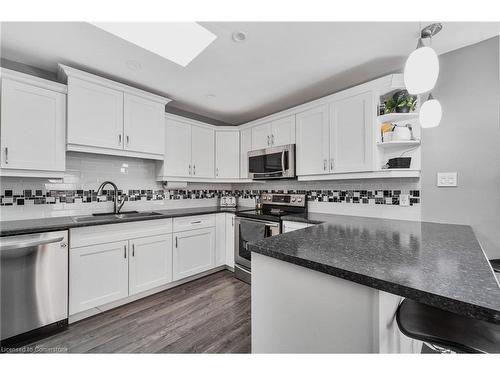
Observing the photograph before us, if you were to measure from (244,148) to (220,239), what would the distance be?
4.56ft

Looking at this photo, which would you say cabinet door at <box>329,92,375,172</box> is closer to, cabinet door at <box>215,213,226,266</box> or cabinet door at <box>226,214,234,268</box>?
cabinet door at <box>226,214,234,268</box>

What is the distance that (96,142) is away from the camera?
2.14 m

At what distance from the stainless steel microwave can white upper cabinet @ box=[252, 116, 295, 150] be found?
0.09m

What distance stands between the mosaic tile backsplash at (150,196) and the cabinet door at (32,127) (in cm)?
36

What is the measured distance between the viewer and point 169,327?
5.97 feet

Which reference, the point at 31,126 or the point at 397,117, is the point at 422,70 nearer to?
the point at 397,117

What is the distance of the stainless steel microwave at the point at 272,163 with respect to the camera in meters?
2.70

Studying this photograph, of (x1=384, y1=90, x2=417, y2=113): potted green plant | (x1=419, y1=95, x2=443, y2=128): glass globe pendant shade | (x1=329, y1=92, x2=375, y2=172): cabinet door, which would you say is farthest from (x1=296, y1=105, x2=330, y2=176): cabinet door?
(x1=419, y1=95, x2=443, y2=128): glass globe pendant shade

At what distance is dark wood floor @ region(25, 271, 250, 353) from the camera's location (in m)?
1.59

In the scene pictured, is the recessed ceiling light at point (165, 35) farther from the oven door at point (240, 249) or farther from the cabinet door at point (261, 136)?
the oven door at point (240, 249)

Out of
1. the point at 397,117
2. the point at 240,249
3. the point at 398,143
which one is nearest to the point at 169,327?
the point at 240,249

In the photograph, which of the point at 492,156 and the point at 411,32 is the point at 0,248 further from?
the point at 492,156
